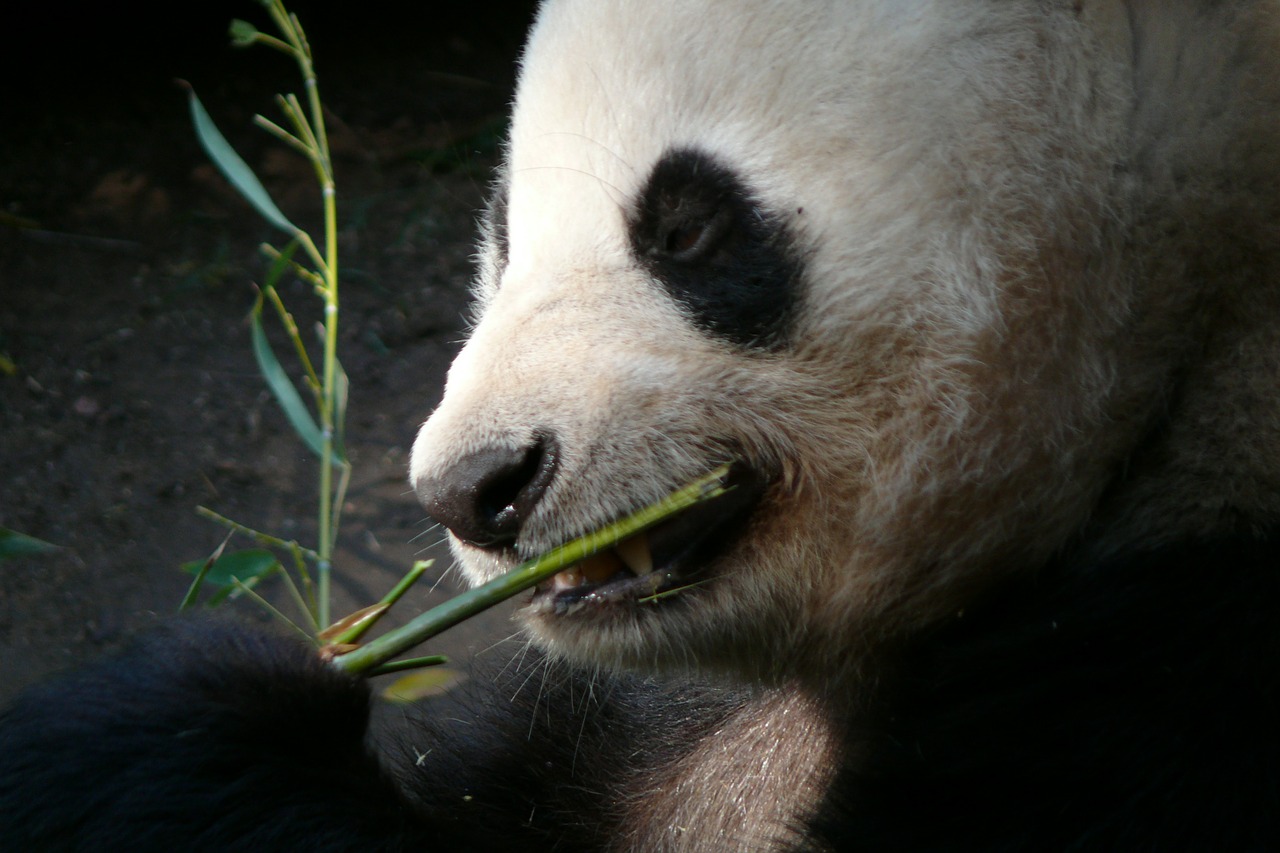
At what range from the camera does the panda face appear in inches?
63.9

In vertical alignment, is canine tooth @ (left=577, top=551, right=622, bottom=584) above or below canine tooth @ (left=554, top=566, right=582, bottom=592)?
above

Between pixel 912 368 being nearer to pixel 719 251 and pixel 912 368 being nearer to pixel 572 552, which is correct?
pixel 719 251

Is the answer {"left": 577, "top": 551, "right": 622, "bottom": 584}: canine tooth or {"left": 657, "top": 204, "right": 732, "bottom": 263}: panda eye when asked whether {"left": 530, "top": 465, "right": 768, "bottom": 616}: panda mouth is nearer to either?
{"left": 577, "top": 551, "right": 622, "bottom": 584}: canine tooth

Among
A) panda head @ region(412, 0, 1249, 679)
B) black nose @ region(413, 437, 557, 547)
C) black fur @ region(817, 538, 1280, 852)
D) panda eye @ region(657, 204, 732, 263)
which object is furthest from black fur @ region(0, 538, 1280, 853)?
panda eye @ region(657, 204, 732, 263)

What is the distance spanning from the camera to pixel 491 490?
5.30 ft

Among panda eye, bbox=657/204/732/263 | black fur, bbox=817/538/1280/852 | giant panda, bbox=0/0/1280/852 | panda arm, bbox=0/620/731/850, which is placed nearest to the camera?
black fur, bbox=817/538/1280/852

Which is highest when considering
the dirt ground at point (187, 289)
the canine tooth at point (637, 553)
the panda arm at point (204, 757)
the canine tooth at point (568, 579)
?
the canine tooth at point (637, 553)

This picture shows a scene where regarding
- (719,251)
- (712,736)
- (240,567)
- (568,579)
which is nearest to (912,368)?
(719,251)

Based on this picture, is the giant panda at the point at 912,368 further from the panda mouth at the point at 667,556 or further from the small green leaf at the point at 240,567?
the small green leaf at the point at 240,567

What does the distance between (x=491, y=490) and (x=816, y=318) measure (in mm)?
482

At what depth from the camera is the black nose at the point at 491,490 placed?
5.18 ft

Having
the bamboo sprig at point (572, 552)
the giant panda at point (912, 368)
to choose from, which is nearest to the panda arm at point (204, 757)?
the bamboo sprig at point (572, 552)

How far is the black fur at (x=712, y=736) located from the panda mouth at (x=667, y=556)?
13.2 inches

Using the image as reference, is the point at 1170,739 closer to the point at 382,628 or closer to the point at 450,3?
the point at 382,628
